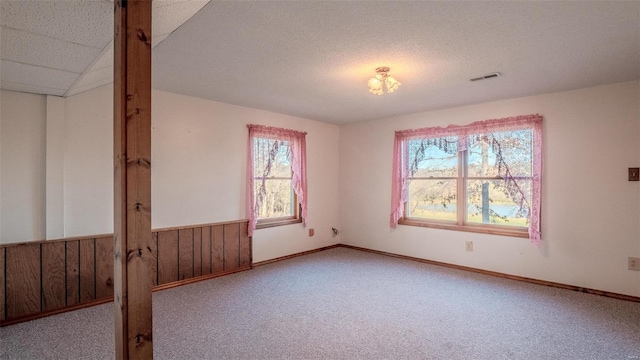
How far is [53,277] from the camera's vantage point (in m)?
2.84

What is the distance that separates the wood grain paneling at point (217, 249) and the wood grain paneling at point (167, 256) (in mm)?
443

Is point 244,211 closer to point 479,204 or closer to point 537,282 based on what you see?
point 479,204

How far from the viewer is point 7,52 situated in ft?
6.41

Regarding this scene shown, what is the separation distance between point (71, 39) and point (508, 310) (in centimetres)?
388

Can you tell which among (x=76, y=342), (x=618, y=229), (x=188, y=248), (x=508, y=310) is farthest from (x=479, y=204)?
(x=76, y=342)

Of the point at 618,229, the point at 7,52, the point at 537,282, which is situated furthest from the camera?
the point at 537,282

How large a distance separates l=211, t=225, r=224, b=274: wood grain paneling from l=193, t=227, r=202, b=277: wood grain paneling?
0.50 feet

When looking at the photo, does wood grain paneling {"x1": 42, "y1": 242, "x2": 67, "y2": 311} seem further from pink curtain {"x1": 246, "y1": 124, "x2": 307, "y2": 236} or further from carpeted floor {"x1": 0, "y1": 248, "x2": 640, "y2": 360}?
pink curtain {"x1": 246, "y1": 124, "x2": 307, "y2": 236}

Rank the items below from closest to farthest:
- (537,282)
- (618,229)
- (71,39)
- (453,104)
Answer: (71,39)
(618,229)
(537,282)
(453,104)

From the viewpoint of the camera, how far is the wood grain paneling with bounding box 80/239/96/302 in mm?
2990

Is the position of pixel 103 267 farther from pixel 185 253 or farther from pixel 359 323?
pixel 359 323

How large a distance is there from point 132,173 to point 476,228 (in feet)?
13.2

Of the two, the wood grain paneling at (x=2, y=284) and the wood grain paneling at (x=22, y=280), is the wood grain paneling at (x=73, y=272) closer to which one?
the wood grain paneling at (x=22, y=280)

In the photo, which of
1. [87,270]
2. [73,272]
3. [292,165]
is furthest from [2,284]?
[292,165]
